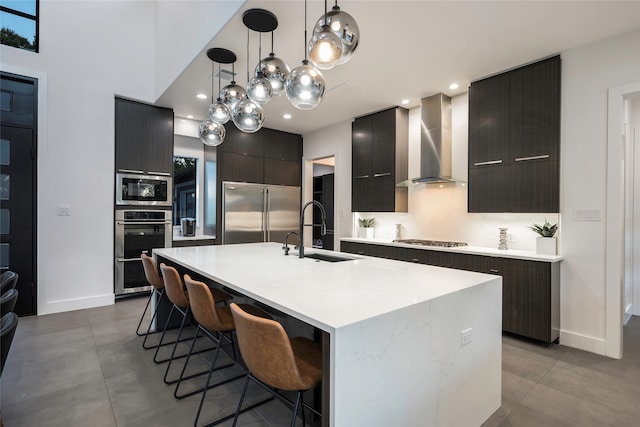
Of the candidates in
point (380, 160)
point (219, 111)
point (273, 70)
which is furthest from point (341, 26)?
point (380, 160)

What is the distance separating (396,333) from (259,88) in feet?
5.87

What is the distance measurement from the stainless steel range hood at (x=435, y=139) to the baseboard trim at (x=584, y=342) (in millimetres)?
1966

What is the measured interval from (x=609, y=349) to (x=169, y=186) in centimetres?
533

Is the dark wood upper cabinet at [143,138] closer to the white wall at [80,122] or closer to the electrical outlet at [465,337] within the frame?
the white wall at [80,122]

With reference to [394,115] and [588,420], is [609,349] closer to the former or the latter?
[588,420]

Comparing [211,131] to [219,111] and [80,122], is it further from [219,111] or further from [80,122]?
[80,122]

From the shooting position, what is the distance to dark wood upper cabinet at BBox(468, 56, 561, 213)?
120 inches

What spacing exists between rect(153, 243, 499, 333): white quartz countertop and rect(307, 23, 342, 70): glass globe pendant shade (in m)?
1.21

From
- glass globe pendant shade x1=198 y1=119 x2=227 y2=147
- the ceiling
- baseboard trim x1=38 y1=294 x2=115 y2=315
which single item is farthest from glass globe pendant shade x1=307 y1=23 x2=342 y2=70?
baseboard trim x1=38 y1=294 x2=115 y2=315

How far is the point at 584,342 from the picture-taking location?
289 cm

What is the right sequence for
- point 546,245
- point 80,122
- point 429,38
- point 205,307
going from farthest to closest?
point 80,122
point 546,245
point 429,38
point 205,307

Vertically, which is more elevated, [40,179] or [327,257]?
[40,179]

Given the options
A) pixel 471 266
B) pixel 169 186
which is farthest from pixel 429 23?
pixel 169 186

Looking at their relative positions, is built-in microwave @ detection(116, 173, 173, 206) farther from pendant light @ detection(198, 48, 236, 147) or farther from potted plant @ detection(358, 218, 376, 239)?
→ potted plant @ detection(358, 218, 376, 239)
